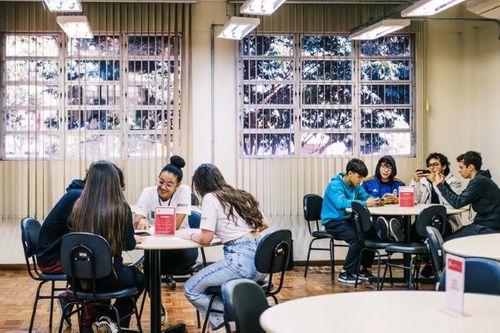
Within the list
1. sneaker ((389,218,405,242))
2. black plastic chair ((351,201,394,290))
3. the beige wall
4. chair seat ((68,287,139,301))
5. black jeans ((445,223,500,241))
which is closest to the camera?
chair seat ((68,287,139,301))

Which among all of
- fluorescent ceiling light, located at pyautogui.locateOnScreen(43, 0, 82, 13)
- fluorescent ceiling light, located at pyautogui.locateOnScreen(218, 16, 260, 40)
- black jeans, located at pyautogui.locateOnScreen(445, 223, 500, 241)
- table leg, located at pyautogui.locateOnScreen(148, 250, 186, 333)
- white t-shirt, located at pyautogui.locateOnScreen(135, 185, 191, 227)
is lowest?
table leg, located at pyautogui.locateOnScreen(148, 250, 186, 333)

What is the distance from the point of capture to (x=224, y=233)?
4660 millimetres

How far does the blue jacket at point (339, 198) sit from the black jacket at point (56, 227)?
3.36m

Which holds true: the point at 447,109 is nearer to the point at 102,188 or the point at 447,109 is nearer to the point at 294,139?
the point at 294,139

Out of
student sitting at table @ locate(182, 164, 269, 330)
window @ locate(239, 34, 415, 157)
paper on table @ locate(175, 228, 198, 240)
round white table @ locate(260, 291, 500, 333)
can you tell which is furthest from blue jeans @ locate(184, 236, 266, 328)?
window @ locate(239, 34, 415, 157)

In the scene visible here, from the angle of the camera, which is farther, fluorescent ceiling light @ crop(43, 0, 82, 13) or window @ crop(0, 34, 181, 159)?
window @ crop(0, 34, 181, 159)

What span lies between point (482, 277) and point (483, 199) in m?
3.43

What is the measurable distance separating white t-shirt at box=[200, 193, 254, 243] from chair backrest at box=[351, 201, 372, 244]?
7.75 ft

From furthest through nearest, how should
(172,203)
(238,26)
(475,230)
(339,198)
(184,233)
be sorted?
(339,198) → (238,26) → (475,230) → (172,203) → (184,233)

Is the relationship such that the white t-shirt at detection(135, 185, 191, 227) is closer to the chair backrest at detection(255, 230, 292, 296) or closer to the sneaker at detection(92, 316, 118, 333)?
the sneaker at detection(92, 316, 118, 333)

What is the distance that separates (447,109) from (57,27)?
480cm

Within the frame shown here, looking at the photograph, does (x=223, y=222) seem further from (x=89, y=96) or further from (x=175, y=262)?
(x=89, y=96)

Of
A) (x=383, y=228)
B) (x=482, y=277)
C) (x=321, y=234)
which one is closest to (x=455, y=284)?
(x=482, y=277)

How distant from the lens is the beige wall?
8.43m
